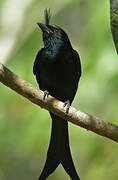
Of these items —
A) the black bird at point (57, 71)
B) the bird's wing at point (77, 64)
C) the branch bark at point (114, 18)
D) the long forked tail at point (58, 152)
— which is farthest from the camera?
the bird's wing at point (77, 64)

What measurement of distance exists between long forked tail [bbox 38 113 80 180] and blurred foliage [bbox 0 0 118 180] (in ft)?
0.41

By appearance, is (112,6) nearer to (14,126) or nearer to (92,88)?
(92,88)

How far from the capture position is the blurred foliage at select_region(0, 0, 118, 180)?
4332mm

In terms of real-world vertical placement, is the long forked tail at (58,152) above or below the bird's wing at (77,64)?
below

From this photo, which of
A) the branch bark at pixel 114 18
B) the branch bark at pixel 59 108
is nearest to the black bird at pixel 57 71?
the branch bark at pixel 59 108

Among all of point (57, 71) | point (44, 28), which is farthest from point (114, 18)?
point (44, 28)

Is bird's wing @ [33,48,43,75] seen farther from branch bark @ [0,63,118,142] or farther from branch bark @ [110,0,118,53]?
branch bark @ [110,0,118,53]

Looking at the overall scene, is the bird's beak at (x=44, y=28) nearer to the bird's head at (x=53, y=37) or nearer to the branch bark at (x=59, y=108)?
the bird's head at (x=53, y=37)

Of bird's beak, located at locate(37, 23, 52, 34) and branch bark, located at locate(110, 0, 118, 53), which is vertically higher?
branch bark, located at locate(110, 0, 118, 53)

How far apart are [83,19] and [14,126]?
5.38 ft

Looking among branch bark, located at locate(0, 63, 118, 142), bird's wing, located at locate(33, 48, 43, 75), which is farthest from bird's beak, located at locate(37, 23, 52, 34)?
branch bark, located at locate(0, 63, 118, 142)

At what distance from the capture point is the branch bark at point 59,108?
11.3ft

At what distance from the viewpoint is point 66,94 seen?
443cm

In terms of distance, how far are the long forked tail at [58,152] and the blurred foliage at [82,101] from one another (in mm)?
123
